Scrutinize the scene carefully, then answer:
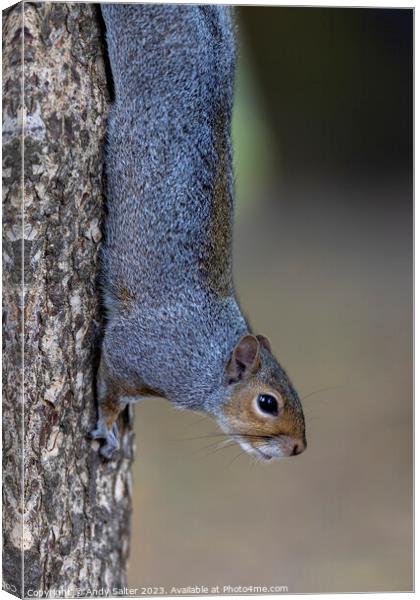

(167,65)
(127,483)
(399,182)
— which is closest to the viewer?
(167,65)

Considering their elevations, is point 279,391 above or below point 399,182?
below

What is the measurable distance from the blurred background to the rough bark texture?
0.47 m

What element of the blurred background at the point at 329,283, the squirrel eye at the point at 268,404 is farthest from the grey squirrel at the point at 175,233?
the blurred background at the point at 329,283

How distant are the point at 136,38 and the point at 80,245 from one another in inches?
25.9

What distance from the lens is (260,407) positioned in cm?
287

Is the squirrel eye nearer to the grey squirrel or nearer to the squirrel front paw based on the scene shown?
the grey squirrel

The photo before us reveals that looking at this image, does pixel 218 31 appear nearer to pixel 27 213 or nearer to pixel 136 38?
pixel 136 38

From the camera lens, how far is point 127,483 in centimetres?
307

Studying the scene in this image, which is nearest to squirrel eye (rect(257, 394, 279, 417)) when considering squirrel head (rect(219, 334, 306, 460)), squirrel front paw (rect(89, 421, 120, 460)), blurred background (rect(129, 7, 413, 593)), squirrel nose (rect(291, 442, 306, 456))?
squirrel head (rect(219, 334, 306, 460))

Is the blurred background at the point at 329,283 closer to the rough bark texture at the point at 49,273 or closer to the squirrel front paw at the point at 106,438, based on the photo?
the squirrel front paw at the point at 106,438

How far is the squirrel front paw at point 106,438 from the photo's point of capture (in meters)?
2.78

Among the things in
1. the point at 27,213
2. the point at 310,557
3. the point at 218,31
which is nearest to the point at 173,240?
the point at 27,213

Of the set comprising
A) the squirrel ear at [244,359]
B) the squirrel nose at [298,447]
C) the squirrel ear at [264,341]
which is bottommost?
the squirrel nose at [298,447]

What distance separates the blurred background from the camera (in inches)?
107
